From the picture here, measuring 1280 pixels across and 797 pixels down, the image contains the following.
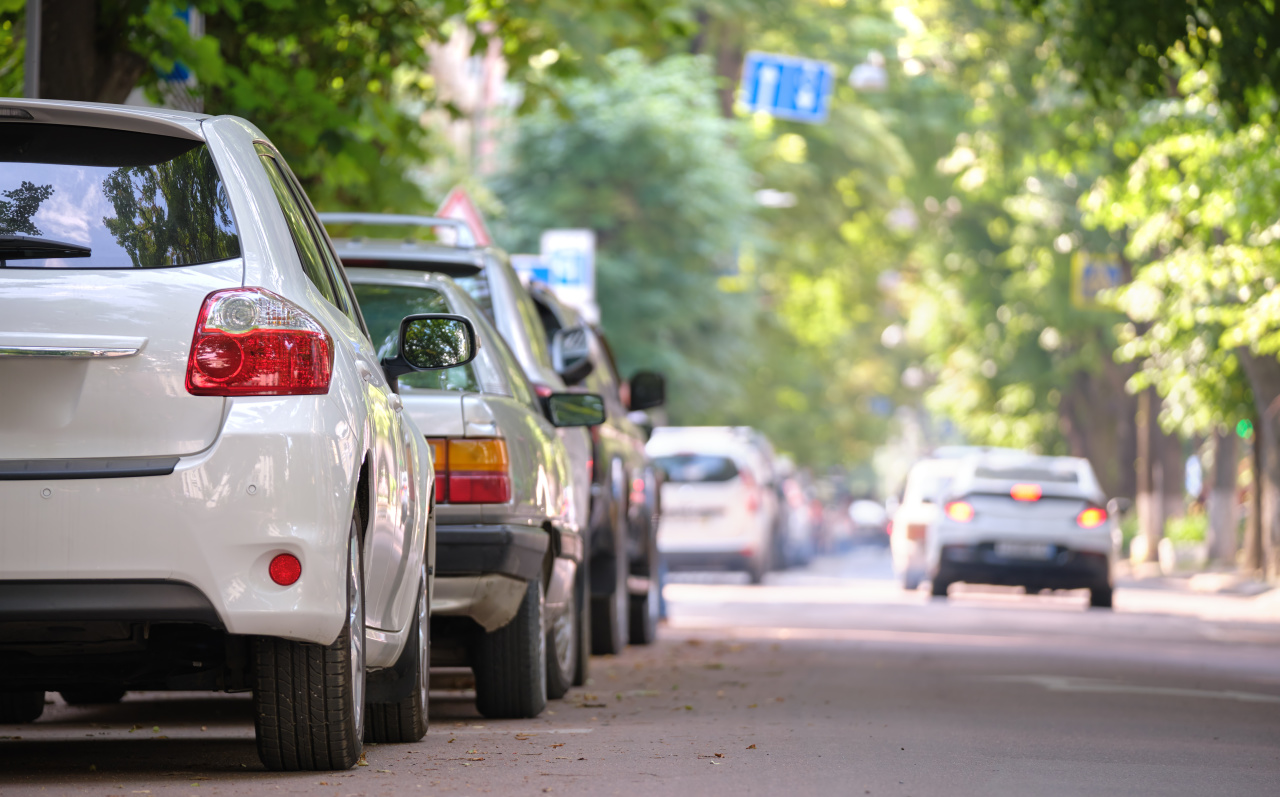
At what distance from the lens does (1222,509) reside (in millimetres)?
35938

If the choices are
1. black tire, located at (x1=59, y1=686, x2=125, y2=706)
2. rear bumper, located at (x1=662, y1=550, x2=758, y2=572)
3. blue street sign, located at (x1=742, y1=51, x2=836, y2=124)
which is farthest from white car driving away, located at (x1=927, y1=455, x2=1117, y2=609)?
black tire, located at (x1=59, y1=686, x2=125, y2=706)

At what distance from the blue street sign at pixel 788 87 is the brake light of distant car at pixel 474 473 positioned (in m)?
25.0

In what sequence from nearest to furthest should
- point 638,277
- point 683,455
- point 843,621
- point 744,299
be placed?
point 843,621 < point 683,455 < point 638,277 < point 744,299

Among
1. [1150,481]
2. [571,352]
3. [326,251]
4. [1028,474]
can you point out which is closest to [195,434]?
[326,251]

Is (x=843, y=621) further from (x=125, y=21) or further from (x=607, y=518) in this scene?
(x=125, y=21)

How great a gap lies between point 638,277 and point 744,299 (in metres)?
4.16

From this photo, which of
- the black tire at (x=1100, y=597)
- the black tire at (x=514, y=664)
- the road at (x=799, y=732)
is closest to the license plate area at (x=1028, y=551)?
the black tire at (x=1100, y=597)

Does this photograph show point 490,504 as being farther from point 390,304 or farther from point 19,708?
point 19,708

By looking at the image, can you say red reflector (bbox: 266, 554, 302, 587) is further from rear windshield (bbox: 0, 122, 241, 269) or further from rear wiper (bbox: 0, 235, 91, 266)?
rear wiper (bbox: 0, 235, 91, 266)

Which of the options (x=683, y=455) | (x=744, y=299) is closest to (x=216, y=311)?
(x=683, y=455)

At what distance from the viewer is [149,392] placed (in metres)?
5.68

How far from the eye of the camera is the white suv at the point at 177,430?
5.62 meters

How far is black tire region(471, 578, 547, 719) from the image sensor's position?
8945mm

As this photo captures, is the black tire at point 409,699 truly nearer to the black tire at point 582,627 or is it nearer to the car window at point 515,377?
the car window at point 515,377
